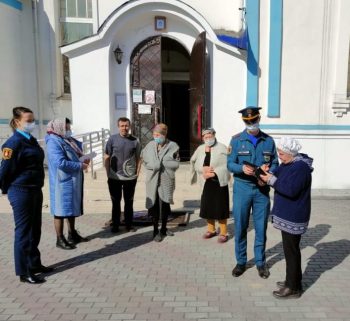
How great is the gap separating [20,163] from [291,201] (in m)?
2.68

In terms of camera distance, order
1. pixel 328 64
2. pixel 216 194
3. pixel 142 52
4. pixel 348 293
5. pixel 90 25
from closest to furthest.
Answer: pixel 348 293 → pixel 216 194 → pixel 328 64 → pixel 142 52 → pixel 90 25

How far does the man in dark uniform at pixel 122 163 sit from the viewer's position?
5.47 metres

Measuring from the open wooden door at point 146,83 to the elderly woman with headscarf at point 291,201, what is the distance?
6.25 meters

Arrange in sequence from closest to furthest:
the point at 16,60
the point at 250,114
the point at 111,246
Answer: the point at 250,114 → the point at 111,246 → the point at 16,60

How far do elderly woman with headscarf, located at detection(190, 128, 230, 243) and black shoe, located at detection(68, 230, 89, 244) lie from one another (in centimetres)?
172

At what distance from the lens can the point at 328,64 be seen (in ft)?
27.3

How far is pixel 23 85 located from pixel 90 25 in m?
2.42

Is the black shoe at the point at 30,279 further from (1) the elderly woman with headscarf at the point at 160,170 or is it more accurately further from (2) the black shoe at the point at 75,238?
(1) the elderly woman with headscarf at the point at 160,170

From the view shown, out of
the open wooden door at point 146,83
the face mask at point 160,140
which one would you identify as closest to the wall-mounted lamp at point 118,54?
the open wooden door at point 146,83

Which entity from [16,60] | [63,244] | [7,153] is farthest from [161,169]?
[16,60]

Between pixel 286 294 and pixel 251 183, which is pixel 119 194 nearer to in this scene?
pixel 251 183

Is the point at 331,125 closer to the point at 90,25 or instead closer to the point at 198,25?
the point at 198,25

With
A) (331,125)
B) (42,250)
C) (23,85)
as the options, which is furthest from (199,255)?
(23,85)

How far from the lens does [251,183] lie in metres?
4.02
